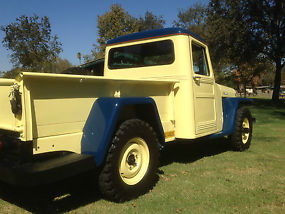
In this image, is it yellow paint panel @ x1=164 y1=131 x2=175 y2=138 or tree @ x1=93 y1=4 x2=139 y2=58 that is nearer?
yellow paint panel @ x1=164 y1=131 x2=175 y2=138

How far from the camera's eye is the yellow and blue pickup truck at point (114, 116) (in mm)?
2271

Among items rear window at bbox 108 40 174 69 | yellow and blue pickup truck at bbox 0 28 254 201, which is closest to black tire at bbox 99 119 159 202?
yellow and blue pickup truck at bbox 0 28 254 201

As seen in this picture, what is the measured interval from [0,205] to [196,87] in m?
3.14

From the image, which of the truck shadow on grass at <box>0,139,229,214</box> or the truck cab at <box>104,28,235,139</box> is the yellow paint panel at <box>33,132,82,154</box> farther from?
the truck cab at <box>104,28,235,139</box>

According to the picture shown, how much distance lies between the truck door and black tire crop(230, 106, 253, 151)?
897 mm

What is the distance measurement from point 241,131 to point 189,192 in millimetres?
2736

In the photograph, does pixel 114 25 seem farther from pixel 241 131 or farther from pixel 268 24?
pixel 241 131

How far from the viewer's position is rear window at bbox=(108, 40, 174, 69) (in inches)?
168

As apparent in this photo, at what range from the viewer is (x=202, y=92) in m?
4.42

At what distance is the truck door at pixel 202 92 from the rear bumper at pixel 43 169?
7.17ft

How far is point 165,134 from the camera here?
3783 mm

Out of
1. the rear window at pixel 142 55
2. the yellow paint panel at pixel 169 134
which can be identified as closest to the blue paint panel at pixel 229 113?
the yellow paint panel at pixel 169 134

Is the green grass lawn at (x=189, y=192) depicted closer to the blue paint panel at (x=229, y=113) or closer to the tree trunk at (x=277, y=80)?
the blue paint panel at (x=229, y=113)

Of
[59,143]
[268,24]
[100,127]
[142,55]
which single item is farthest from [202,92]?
[268,24]
